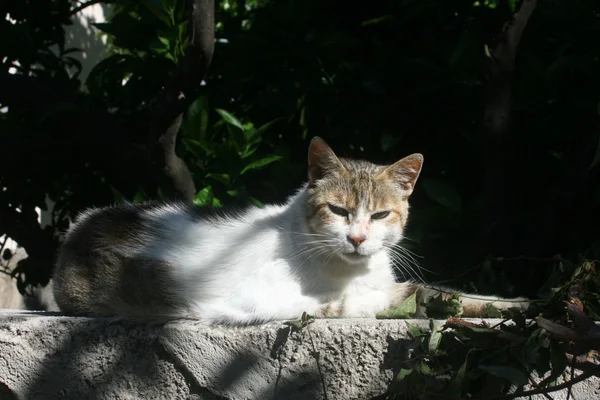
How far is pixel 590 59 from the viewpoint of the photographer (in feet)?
10.9

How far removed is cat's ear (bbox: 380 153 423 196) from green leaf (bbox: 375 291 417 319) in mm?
579

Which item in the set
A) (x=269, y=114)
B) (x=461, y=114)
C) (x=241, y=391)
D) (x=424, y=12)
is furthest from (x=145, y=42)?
(x=241, y=391)

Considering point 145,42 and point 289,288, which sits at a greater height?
point 145,42

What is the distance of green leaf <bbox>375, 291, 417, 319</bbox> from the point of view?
8.20 feet

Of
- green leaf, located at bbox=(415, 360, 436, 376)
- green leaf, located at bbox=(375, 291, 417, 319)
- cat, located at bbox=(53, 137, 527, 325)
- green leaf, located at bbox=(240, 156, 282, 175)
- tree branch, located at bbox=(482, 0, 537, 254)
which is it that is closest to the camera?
green leaf, located at bbox=(415, 360, 436, 376)

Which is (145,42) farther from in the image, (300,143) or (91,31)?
(91,31)

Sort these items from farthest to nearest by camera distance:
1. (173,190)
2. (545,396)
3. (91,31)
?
(91,31)
(173,190)
(545,396)

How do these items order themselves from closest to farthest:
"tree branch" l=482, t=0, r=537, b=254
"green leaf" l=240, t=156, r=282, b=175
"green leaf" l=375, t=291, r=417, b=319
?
"green leaf" l=375, t=291, r=417, b=319 → "tree branch" l=482, t=0, r=537, b=254 → "green leaf" l=240, t=156, r=282, b=175

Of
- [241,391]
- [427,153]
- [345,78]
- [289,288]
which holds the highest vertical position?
[345,78]

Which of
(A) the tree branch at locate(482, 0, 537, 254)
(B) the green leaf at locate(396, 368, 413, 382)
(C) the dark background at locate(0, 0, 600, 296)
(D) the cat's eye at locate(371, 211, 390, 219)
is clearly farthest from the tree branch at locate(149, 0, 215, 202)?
(B) the green leaf at locate(396, 368, 413, 382)

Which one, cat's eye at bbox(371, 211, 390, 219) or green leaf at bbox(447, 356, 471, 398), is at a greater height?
cat's eye at bbox(371, 211, 390, 219)

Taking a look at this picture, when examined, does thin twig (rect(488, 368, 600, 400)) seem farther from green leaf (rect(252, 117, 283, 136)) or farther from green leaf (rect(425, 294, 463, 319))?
green leaf (rect(252, 117, 283, 136))

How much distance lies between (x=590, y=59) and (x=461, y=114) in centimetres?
64

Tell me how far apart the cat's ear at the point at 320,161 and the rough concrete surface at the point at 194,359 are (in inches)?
29.4
